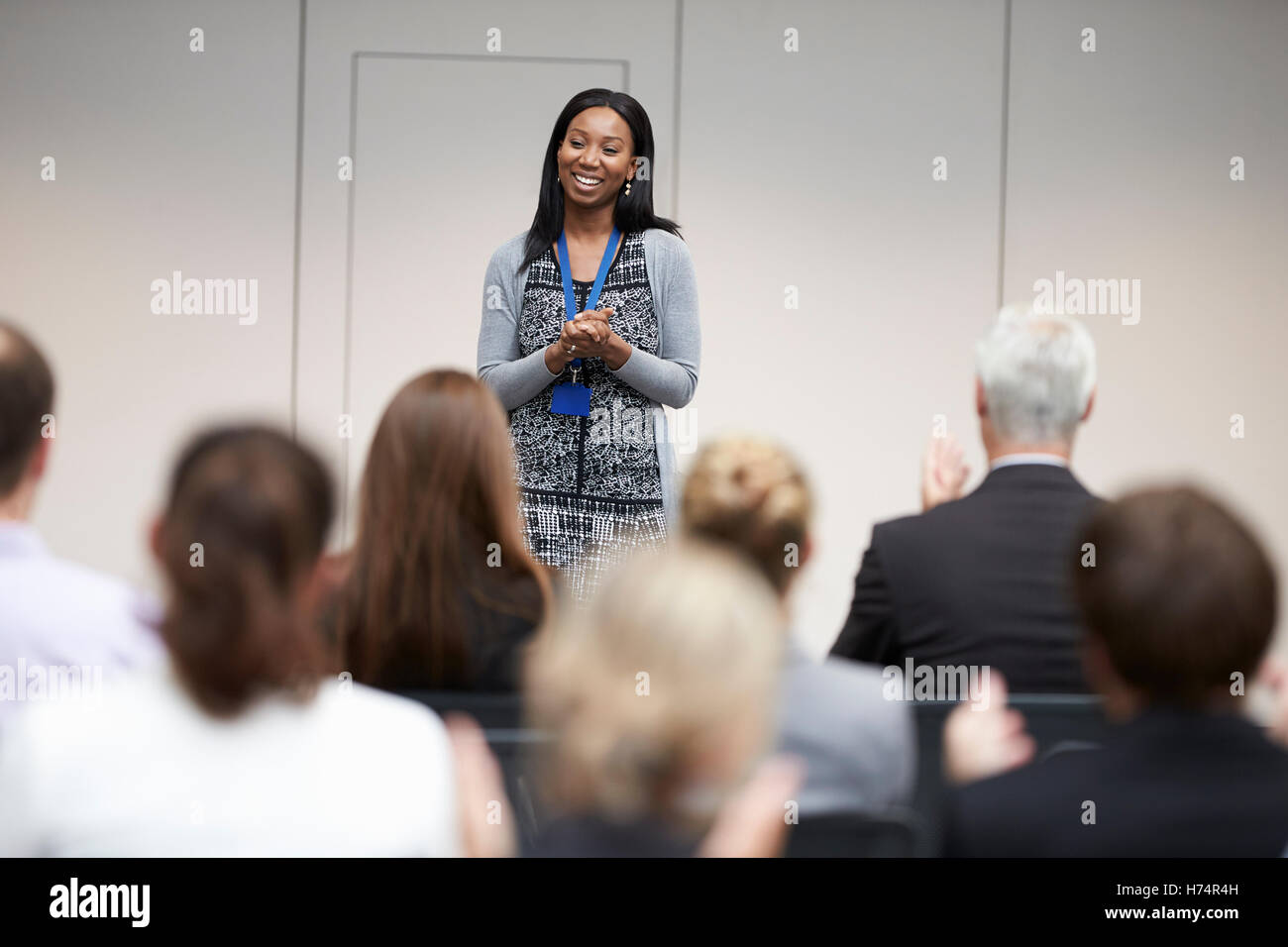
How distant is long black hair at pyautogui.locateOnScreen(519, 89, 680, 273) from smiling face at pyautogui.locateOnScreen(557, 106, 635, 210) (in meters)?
0.03

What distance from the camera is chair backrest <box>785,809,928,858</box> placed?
1.50 metres

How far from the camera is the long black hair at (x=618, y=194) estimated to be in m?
3.47

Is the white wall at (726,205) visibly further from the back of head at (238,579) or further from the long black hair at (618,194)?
the back of head at (238,579)

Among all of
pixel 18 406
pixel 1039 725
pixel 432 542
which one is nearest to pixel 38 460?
pixel 18 406

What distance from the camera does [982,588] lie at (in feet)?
7.12

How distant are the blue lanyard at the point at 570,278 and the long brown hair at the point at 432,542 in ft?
4.03

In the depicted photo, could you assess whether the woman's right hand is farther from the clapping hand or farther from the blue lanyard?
the clapping hand

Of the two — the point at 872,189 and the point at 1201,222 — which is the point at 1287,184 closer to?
the point at 1201,222

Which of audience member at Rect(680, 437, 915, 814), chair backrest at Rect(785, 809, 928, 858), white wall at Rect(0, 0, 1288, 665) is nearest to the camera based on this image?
chair backrest at Rect(785, 809, 928, 858)

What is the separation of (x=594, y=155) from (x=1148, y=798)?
244cm

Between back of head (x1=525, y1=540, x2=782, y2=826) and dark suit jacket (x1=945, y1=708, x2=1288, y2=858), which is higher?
back of head (x1=525, y1=540, x2=782, y2=826)

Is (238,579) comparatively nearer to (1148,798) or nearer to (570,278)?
(1148,798)

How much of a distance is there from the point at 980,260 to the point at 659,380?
9.65ft

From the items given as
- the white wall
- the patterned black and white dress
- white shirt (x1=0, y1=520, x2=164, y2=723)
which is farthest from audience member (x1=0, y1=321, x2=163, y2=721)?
the white wall
